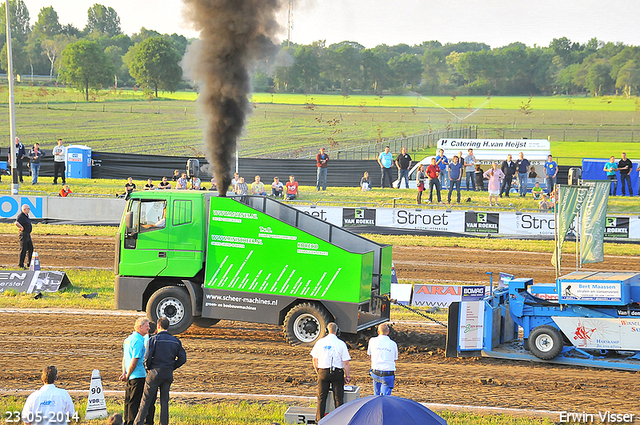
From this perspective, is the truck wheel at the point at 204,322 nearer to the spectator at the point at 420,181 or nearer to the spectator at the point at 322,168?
the spectator at the point at 420,181

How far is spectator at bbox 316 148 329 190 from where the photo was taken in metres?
30.8

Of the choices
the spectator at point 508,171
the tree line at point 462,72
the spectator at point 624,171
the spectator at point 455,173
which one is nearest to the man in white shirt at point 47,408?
the spectator at point 455,173

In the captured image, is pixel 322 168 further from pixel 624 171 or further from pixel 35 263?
pixel 35 263

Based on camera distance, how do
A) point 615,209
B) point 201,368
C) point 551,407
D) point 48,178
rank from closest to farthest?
point 551,407 < point 201,368 < point 615,209 < point 48,178

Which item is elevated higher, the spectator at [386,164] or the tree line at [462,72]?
the tree line at [462,72]

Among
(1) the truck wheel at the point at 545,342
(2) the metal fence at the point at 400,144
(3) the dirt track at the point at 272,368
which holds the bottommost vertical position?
(3) the dirt track at the point at 272,368

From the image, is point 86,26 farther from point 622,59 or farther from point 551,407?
point 551,407

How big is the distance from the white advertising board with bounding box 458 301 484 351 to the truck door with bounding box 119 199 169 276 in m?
5.55

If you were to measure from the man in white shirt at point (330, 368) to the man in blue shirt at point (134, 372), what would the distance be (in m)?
2.11

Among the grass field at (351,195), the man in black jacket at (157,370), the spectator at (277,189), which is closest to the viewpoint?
the man in black jacket at (157,370)

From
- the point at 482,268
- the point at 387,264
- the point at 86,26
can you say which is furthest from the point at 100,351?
the point at 86,26

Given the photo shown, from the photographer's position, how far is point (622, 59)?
84.6m

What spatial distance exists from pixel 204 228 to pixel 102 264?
362 inches

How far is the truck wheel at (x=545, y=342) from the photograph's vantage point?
11.5 m
